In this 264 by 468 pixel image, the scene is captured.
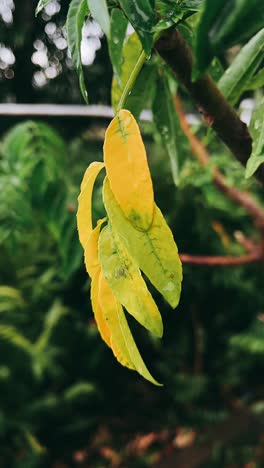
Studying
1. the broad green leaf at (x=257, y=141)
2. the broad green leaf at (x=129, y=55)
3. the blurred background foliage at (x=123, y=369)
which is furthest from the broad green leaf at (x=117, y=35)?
the blurred background foliage at (x=123, y=369)

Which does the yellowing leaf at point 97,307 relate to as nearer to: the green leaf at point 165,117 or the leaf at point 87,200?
the leaf at point 87,200

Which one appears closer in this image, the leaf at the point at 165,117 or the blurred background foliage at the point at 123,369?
the leaf at the point at 165,117

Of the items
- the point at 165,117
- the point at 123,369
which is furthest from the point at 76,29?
the point at 123,369

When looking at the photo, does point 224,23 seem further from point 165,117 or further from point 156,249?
point 165,117

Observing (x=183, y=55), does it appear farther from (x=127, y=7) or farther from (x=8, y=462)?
(x=8, y=462)

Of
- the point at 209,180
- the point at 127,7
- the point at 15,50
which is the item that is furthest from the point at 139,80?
the point at 15,50
